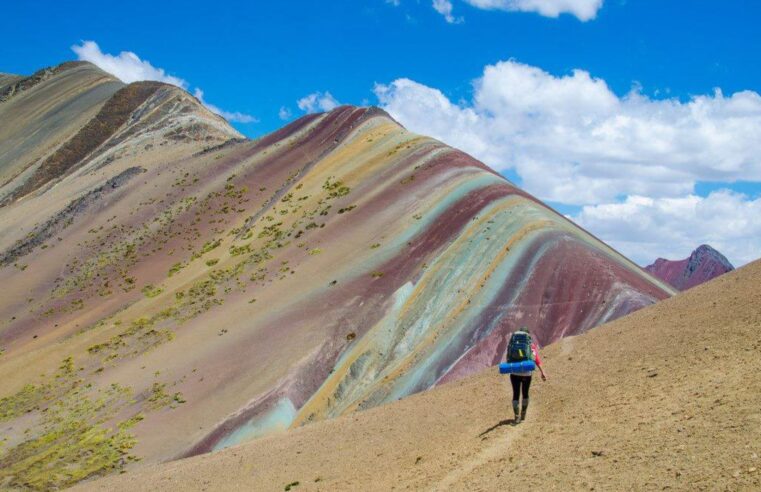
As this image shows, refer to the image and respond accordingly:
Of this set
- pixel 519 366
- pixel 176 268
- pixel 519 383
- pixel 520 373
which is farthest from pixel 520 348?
pixel 176 268

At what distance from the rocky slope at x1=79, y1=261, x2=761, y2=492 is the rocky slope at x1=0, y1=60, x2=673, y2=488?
7.00m

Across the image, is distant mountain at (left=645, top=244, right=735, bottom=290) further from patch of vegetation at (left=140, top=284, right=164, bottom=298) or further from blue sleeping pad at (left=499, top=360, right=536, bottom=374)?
blue sleeping pad at (left=499, top=360, right=536, bottom=374)

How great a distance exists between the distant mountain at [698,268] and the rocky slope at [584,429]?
2369 inches

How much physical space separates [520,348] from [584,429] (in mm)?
2367

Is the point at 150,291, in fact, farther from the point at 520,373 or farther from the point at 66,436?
the point at 520,373

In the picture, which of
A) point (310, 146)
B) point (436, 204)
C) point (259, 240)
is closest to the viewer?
point (436, 204)

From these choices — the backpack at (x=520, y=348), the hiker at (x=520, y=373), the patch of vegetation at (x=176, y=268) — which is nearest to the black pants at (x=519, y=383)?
the hiker at (x=520, y=373)

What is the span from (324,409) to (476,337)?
661 cm

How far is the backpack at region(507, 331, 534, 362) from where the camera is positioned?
13844mm

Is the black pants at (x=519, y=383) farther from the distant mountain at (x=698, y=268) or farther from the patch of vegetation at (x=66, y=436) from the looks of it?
the distant mountain at (x=698, y=268)

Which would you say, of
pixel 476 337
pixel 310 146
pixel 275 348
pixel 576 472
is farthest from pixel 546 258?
pixel 310 146

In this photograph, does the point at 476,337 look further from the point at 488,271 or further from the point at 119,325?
the point at 119,325

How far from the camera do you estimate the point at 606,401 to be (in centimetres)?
1305

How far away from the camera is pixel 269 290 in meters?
37.1
